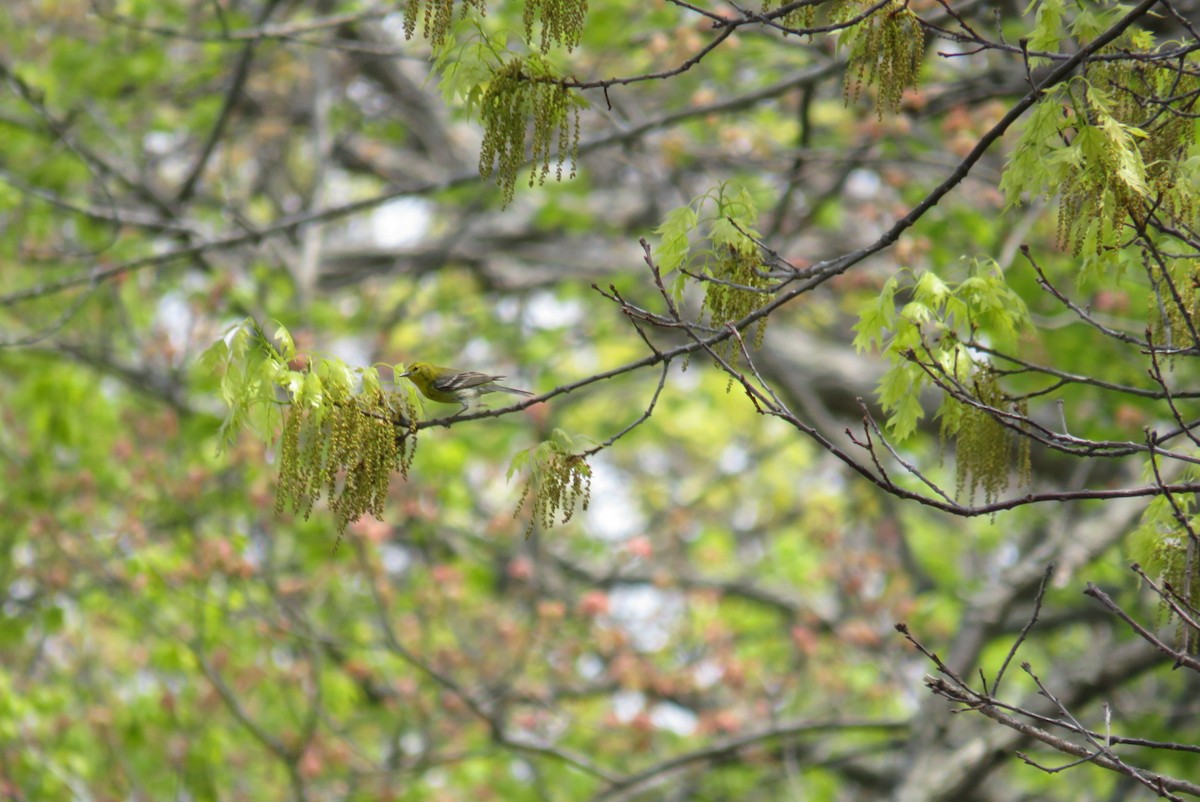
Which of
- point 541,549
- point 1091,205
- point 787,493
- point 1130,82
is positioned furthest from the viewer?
point 787,493

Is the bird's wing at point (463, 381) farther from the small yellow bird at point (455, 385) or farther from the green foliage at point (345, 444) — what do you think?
the green foliage at point (345, 444)

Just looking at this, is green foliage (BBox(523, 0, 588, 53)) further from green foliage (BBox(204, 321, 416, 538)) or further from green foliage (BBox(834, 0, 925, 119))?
green foliage (BBox(204, 321, 416, 538))

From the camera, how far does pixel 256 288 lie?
30.5 ft

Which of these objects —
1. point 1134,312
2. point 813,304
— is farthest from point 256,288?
point 1134,312

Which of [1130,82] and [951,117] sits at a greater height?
[951,117]

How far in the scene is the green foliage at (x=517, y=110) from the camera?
11.1ft

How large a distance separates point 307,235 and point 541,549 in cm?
308

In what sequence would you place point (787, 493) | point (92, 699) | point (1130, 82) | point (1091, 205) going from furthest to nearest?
1. point (787, 493)
2. point (92, 699)
3. point (1130, 82)
4. point (1091, 205)

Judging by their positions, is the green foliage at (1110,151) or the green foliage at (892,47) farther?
the green foliage at (892,47)

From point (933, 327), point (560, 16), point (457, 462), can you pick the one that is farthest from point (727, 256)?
point (457, 462)

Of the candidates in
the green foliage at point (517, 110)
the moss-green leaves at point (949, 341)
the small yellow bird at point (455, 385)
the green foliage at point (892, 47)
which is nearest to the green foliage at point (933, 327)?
the moss-green leaves at point (949, 341)

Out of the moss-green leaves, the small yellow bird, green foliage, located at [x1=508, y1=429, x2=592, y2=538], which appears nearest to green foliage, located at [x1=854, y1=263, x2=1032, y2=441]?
the moss-green leaves

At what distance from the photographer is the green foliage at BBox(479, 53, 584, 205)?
11.1ft

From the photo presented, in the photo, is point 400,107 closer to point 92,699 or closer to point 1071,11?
point 92,699
